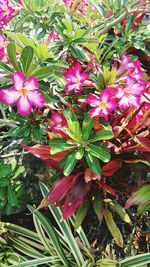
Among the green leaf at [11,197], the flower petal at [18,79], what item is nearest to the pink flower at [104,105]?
the flower petal at [18,79]

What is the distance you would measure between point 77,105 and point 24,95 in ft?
1.53

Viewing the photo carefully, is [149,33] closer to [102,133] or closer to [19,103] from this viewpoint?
[102,133]

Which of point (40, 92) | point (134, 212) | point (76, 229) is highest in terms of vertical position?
point (40, 92)

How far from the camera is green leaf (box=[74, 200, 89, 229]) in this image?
159 centimetres

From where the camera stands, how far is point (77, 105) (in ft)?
5.47

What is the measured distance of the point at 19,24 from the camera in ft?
5.99

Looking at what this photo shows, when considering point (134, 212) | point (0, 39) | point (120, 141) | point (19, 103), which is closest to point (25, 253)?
point (134, 212)

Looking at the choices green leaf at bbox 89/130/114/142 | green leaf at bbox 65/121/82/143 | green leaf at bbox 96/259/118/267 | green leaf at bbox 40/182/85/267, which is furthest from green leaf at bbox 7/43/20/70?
green leaf at bbox 96/259/118/267

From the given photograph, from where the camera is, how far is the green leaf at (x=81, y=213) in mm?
1590

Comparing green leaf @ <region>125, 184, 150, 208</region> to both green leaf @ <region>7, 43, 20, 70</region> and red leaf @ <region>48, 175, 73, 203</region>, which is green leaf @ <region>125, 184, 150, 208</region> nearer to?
red leaf @ <region>48, 175, 73, 203</region>

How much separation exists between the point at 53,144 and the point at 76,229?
43 cm

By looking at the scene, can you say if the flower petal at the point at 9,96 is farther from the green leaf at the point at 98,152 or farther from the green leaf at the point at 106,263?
the green leaf at the point at 106,263

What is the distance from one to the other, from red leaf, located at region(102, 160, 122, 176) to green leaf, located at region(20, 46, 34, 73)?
22.7 inches

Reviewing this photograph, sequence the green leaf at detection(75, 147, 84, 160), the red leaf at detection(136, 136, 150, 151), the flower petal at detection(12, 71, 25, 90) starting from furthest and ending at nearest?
1. the red leaf at detection(136, 136, 150, 151)
2. the green leaf at detection(75, 147, 84, 160)
3. the flower petal at detection(12, 71, 25, 90)
